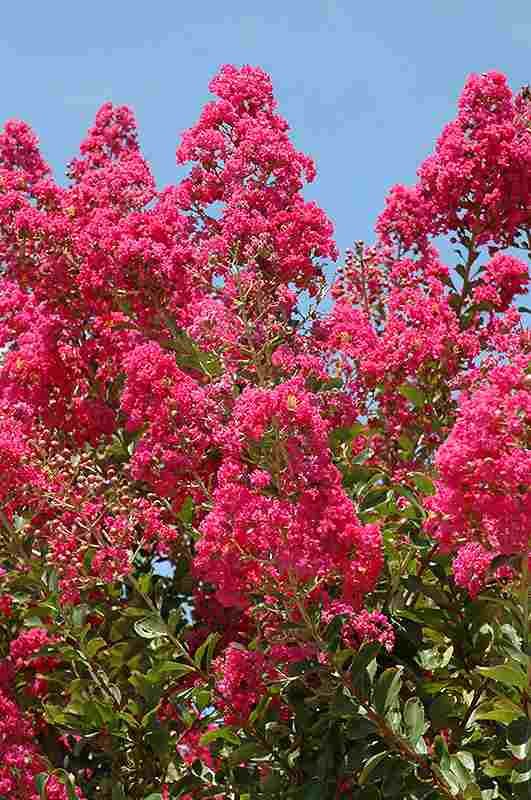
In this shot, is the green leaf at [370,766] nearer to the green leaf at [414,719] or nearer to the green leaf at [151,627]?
the green leaf at [414,719]

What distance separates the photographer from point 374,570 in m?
5.52

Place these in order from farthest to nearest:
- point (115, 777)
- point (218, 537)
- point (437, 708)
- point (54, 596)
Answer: point (115, 777)
point (54, 596)
point (437, 708)
point (218, 537)

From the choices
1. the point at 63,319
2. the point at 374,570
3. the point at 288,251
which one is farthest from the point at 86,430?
the point at 374,570

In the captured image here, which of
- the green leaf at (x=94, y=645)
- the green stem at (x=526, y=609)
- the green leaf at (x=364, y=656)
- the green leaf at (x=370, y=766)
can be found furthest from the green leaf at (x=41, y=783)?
the green stem at (x=526, y=609)

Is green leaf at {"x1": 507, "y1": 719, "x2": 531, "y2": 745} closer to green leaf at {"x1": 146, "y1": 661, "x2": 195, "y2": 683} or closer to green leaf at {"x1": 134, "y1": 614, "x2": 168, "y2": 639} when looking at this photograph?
green leaf at {"x1": 146, "y1": 661, "x2": 195, "y2": 683}

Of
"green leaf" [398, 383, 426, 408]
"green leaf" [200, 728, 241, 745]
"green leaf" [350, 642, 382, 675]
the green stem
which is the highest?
"green leaf" [398, 383, 426, 408]

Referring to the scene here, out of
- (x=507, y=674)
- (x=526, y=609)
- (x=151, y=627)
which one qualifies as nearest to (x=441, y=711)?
(x=507, y=674)

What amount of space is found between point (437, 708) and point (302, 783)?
2.19 ft

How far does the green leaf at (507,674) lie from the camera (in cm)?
527

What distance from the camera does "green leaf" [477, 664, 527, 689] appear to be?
5.27 metres

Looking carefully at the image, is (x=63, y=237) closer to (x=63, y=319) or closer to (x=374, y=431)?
(x=63, y=319)

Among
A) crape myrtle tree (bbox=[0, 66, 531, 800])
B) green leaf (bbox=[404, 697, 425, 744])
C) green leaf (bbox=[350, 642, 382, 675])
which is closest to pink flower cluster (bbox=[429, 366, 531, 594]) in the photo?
crape myrtle tree (bbox=[0, 66, 531, 800])

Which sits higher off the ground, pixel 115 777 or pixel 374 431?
pixel 374 431

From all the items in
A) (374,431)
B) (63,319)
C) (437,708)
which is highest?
(63,319)
